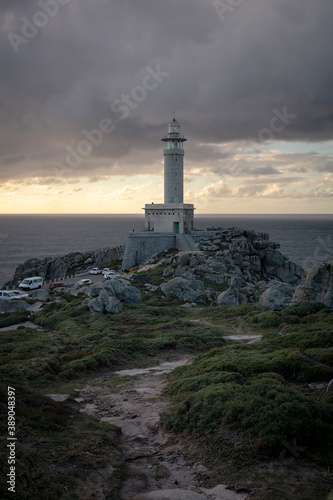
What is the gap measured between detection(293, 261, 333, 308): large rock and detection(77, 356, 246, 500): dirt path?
12.8 metres

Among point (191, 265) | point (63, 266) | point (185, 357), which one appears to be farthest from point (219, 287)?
point (63, 266)

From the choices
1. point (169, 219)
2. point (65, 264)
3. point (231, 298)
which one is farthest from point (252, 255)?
point (65, 264)

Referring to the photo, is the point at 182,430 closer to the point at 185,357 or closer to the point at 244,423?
the point at 244,423

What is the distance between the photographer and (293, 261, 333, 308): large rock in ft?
82.4

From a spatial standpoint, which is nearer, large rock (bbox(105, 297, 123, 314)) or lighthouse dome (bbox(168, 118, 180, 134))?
large rock (bbox(105, 297, 123, 314))

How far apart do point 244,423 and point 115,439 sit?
3.35m

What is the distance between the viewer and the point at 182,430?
1078cm

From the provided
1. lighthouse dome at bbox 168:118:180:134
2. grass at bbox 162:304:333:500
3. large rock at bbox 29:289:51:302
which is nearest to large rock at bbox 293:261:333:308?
grass at bbox 162:304:333:500

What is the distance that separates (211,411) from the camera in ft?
35.3

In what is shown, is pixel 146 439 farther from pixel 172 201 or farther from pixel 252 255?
pixel 172 201

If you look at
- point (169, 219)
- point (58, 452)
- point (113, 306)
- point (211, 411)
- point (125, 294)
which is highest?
point (169, 219)

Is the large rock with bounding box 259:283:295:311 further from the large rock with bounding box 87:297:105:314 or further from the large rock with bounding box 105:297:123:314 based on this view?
the large rock with bounding box 87:297:105:314

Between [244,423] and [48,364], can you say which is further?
[48,364]

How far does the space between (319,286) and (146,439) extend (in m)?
18.4
